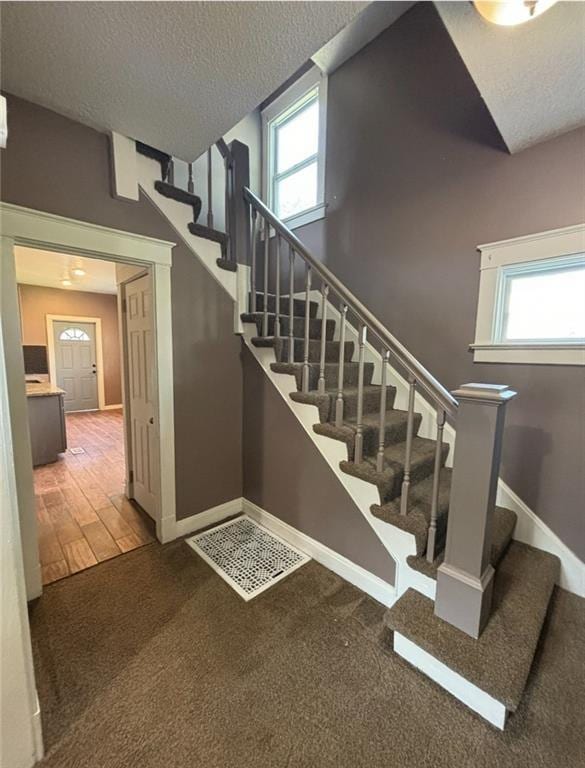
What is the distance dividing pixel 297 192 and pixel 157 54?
223 cm

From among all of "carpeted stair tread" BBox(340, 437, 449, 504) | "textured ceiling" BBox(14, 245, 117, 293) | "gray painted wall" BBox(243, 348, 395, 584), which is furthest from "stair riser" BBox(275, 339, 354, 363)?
"textured ceiling" BBox(14, 245, 117, 293)

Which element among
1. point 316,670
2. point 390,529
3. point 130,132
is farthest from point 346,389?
point 130,132

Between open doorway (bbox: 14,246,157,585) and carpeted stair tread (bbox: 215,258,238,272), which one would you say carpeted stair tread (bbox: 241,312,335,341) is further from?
open doorway (bbox: 14,246,157,585)

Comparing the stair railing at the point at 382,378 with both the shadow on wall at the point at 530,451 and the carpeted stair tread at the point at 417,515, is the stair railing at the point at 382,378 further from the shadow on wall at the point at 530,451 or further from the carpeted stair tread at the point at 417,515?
the shadow on wall at the point at 530,451

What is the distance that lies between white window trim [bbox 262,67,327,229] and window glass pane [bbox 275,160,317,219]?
0.12 metres

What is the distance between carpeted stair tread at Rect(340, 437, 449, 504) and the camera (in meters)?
1.71

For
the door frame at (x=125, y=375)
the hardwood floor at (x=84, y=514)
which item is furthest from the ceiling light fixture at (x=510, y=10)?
the hardwood floor at (x=84, y=514)

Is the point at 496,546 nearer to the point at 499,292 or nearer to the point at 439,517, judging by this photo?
the point at 439,517

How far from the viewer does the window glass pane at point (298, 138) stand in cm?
320

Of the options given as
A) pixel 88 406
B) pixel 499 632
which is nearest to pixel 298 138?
pixel 499 632

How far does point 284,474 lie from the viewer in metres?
2.34

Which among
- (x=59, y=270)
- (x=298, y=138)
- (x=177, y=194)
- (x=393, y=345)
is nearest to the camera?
(x=393, y=345)

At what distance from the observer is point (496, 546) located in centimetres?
169

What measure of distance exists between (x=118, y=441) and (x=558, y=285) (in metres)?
5.41
